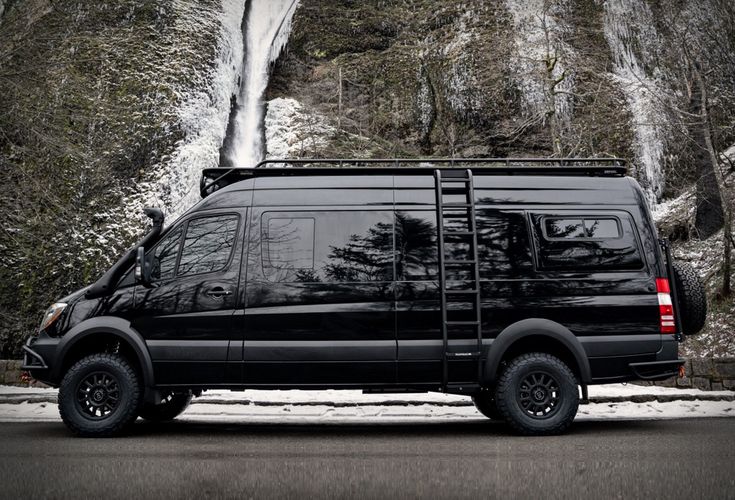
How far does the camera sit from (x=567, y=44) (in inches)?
948

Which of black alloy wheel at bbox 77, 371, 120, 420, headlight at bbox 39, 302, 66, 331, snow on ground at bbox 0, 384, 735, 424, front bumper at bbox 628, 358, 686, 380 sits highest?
headlight at bbox 39, 302, 66, 331

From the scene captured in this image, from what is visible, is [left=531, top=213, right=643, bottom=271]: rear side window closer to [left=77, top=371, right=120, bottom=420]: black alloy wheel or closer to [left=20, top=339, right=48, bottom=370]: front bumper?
[left=77, top=371, right=120, bottom=420]: black alloy wheel

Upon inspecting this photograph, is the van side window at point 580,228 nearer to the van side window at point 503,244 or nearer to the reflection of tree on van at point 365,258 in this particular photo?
the van side window at point 503,244

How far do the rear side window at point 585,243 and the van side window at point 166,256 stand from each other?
3.81m

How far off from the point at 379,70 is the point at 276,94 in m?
4.10

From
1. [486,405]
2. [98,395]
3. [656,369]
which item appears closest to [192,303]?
[98,395]

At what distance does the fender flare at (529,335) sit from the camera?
683cm

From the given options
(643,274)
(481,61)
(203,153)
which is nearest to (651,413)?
(643,274)

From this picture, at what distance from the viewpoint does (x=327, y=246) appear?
7059mm

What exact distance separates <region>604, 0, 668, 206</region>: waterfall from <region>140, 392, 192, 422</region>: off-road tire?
16.1 meters

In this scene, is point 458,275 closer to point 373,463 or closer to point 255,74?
point 373,463

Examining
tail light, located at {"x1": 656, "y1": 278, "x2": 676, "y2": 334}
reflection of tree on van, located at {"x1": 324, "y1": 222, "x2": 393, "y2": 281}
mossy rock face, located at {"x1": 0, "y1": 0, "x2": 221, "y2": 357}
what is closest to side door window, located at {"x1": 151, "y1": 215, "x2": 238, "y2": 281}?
reflection of tree on van, located at {"x1": 324, "y1": 222, "x2": 393, "y2": 281}

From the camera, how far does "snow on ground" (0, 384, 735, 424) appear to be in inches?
336

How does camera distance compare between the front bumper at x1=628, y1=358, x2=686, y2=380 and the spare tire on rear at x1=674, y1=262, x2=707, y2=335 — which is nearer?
the front bumper at x1=628, y1=358, x2=686, y2=380
